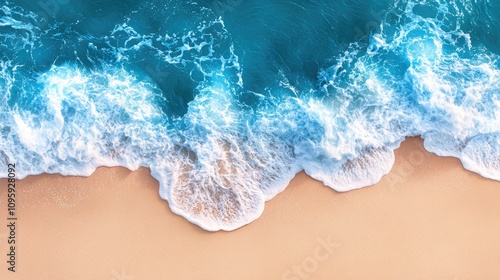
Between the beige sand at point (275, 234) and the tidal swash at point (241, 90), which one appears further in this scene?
the tidal swash at point (241, 90)

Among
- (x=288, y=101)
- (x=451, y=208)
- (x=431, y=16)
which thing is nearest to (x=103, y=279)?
(x=288, y=101)

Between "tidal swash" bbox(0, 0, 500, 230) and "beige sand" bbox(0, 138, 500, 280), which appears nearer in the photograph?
"beige sand" bbox(0, 138, 500, 280)

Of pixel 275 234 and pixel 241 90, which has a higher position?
pixel 241 90

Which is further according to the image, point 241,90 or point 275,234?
point 241,90
